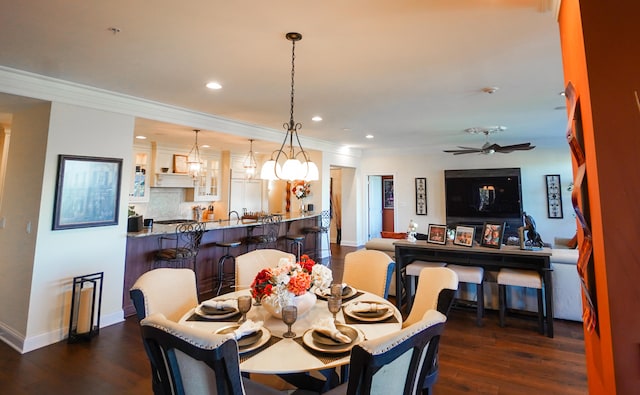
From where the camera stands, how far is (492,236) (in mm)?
3611

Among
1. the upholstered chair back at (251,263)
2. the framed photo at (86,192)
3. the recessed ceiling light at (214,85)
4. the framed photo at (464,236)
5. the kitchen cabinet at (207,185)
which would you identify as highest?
the recessed ceiling light at (214,85)

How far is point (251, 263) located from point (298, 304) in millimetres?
1108

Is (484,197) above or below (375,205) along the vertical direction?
above

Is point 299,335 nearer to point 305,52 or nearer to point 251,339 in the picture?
point 251,339

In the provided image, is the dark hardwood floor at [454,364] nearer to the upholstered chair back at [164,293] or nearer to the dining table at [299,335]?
the upholstered chair back at [164,293]

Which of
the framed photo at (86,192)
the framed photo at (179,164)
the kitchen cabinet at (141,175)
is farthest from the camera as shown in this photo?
the framed photo at (179,164)

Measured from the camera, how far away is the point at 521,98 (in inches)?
152

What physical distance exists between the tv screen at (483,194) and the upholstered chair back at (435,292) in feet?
20.2

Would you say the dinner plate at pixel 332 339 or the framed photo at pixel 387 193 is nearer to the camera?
the dinner plate at pixel 332 339

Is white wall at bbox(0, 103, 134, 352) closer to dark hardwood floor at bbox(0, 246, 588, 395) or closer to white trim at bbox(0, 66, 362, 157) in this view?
white trim at bbox(0, 66, 362, 157)

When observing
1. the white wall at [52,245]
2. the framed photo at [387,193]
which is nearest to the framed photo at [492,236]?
the white wall at [52,245]

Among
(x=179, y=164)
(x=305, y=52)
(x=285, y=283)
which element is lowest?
(x=285, y=283)

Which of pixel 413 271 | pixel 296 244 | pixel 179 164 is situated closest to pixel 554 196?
pixel 413 271

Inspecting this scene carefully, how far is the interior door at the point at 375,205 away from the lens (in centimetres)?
914
